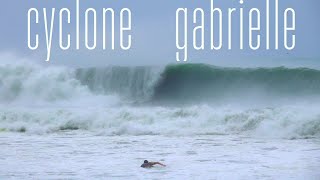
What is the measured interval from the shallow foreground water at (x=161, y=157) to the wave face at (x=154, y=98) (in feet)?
3.06

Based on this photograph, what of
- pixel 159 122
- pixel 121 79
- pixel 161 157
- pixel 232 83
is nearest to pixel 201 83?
pixel 232 83

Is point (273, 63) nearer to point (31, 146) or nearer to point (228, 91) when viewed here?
point (228, 91)

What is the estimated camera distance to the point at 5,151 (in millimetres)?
6785

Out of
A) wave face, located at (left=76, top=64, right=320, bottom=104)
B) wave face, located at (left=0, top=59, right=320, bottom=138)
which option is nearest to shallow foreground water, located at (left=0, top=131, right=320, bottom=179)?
wave face, located at (left=0, top=59, right=320, bottom=138)

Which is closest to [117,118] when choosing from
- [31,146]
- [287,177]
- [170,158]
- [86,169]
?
[31,146]

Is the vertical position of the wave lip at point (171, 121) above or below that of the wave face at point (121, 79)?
below

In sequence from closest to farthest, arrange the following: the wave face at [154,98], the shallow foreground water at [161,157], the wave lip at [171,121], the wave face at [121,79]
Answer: the shallow foreground water at [161,157] < the wave lip at [171,121] < the wave face at [154,98] < the wave face at [121,79]

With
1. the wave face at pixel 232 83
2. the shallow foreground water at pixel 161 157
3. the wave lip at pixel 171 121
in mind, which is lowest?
the shallow foreground water at pixel 161 157

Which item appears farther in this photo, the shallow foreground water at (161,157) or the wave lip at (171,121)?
the wave lip at (171,121)

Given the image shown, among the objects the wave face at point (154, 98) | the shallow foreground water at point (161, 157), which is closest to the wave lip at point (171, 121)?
the wave face at point (154, 98)

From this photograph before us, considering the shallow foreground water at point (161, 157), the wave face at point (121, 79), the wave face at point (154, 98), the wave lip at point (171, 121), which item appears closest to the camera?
the shallow foreground water at point (161, 157)

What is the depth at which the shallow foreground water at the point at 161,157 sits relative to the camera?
200 inches

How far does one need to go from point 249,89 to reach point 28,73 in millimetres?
4304

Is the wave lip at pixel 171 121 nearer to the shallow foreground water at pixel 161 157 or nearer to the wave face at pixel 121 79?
the shallow foreground water at pixel 161 157
